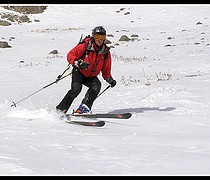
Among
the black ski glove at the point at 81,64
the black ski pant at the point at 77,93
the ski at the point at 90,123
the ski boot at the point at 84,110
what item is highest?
the black ski glove at the point at 81,64

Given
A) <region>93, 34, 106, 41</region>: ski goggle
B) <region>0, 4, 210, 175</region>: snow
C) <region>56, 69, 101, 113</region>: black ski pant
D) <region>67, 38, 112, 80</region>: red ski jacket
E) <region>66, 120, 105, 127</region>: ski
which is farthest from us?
<region>56, 69, 101, 113</region>: black ski pant

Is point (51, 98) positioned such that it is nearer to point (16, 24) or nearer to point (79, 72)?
point (79, 72)

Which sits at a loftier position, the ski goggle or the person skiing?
the ski goggle

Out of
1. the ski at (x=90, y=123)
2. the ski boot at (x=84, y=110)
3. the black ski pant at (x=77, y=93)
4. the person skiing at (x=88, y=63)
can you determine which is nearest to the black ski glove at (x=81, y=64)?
the person skiing at (x=88, y=63)

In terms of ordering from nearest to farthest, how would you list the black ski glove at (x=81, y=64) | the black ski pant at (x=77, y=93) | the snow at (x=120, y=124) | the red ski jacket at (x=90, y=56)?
1. the snow at (x=120, y=124)
2. the black ski glove at (x=81, y=64)
3. the red ski jacket at (x=90, y=56)
4. the black ski pant at (x=77, y=93)

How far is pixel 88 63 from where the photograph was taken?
720cm

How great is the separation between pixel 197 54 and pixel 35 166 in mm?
15317

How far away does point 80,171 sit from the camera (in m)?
3.88

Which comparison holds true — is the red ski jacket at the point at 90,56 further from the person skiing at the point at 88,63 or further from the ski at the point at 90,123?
the ski at the point at 90,123

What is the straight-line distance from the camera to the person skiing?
721 centimetres

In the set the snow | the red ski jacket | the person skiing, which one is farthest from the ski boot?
the red ski jacket

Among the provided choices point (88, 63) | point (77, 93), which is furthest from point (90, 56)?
point (77, 93)

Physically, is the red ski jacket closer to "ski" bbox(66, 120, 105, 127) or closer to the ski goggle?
the ski goggle

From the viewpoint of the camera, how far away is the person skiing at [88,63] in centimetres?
721
